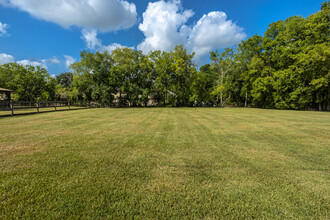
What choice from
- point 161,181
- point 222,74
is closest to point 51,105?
point 161,181

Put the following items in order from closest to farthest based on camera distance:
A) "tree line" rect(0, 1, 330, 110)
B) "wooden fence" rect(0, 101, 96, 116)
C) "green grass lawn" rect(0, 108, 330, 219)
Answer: "green grass lawn" rect(0, 108, 330, 219)
"wooden fence" rect(0, 101, 96, 116)
"tree line" rect(0, 1, 330, 110)

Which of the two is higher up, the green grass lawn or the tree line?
the tree line

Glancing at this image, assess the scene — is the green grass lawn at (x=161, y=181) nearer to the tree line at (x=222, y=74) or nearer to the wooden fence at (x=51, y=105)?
the wooden fence at (x=51, y=105)

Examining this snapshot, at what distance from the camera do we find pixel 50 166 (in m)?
3.09

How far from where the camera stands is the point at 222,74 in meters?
34.5

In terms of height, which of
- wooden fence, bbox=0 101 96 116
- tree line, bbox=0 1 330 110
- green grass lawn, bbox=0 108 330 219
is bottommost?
green grass lawn, bbox=0 108 330 219

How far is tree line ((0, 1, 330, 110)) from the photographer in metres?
23.6

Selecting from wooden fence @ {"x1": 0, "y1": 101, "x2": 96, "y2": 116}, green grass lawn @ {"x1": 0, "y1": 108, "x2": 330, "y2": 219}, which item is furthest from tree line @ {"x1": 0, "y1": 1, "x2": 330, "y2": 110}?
green grass lawn @ {"x1": 0, "y1": 108, "x2": 330, "y2": 219}

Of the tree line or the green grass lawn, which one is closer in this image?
the green grass lawn

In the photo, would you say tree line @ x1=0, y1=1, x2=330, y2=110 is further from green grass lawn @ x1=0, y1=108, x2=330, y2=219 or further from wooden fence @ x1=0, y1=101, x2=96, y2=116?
green grass lawn @ x1=0, y1=108, x2=330, y2=219

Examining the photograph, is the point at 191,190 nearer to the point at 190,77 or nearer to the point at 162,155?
the point at 162,155

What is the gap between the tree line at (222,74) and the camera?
2358 centimetres

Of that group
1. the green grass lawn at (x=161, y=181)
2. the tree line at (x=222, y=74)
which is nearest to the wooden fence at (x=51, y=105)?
the tree line at (x=222, y=74)

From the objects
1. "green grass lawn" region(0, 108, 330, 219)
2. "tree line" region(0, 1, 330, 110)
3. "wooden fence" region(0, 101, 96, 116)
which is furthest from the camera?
"tree line" region(0, 1, 330, 110)
